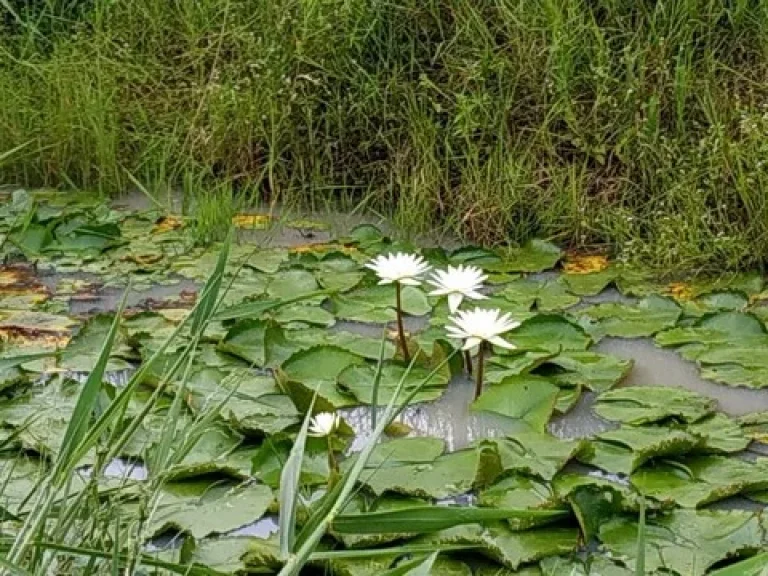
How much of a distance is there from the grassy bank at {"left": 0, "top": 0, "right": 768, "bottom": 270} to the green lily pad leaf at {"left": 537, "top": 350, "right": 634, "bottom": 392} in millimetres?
686

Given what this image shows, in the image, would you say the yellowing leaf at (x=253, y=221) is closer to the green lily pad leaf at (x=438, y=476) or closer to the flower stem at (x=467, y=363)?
the flower stem at (x=467, y=363)

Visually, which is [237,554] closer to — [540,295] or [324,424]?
[324,424]

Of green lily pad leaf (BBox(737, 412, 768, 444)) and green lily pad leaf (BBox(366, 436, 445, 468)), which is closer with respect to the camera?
green lily pad leaf (BBox(366, 436, 445, 468))

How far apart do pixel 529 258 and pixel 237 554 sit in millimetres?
1684

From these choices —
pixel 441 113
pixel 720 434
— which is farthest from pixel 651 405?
pixel 441 113

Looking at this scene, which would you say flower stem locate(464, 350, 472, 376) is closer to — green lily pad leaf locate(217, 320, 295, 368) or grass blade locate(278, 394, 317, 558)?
green lily pad leaf locate(217, 320, 295, 368)

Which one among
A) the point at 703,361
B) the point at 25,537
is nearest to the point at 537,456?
the point at 703,361

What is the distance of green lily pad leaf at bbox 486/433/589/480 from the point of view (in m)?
2.01

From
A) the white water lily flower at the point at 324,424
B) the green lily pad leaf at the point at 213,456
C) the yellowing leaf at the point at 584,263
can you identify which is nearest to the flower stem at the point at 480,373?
the white water lily flower at the point at 324,424

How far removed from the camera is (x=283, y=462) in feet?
6.68

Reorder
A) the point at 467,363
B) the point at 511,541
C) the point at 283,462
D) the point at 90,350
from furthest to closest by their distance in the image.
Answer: the point at 90,350 → the point at 467,363 → the point at 283,462 → the point at 511,541

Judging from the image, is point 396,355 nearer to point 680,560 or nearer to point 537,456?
point 537,456

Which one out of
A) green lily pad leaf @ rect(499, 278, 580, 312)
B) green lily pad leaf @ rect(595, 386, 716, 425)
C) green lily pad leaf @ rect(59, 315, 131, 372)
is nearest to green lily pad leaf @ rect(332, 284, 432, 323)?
green lily pad leaf @ rect(499, 278, 580, 312)

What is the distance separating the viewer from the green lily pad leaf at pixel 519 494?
188 cm
